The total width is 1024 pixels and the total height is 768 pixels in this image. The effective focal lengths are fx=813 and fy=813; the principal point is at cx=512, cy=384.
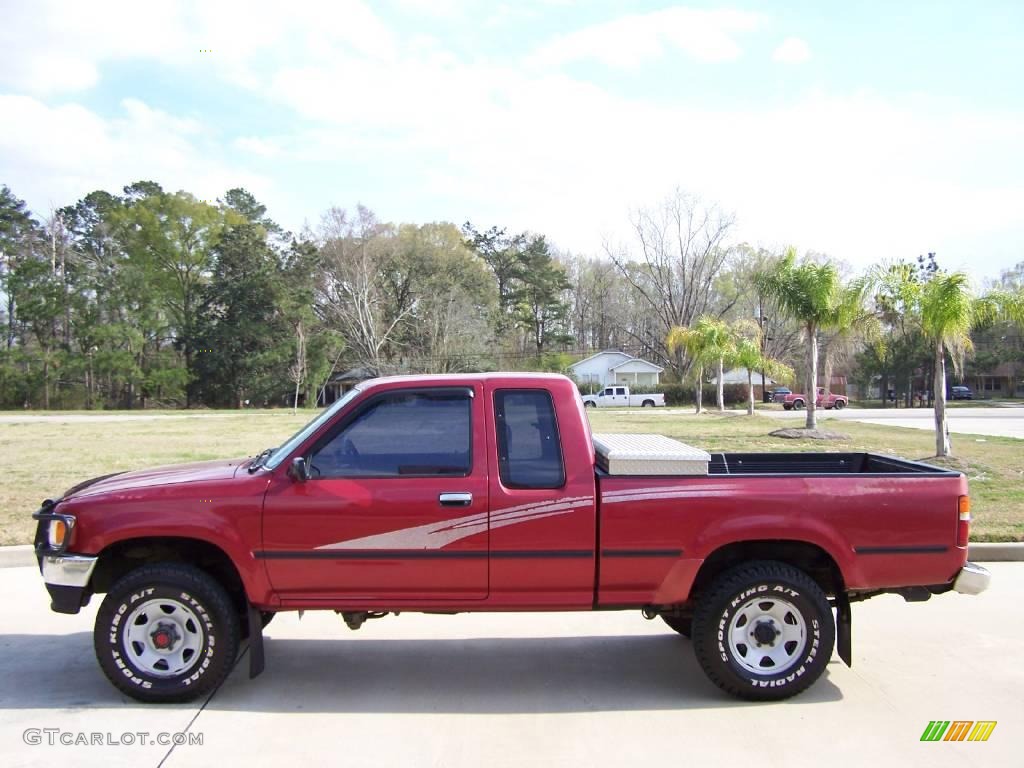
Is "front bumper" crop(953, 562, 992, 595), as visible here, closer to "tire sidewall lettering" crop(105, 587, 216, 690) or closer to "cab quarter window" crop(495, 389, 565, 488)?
"cab quarter window" crop(495, 389, 565, 488)

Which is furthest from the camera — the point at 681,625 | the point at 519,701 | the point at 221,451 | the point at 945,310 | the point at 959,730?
the point at 221,451

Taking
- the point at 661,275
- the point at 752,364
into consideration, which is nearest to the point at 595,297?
the point at 661,275

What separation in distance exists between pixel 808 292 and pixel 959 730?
18.2m

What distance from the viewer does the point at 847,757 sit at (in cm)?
391

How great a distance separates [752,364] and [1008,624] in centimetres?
3474

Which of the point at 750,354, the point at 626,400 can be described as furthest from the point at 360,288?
the point at 750,354

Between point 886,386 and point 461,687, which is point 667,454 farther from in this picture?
point 886,386

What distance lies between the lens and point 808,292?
21094 mm

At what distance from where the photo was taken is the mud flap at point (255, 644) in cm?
458

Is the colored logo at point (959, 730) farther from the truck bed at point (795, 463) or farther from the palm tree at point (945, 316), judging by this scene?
the palm tree at point (945, 316)

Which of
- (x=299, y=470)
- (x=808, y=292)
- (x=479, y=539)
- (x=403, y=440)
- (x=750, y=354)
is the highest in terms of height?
(x=808, y=292)

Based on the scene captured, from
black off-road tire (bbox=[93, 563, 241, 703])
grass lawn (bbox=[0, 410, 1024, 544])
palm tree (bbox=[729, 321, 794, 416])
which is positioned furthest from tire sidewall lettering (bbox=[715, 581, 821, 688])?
palm tree (bbox=[729, 321, 794, 416])

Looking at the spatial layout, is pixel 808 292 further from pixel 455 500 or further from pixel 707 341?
pixel 707 341

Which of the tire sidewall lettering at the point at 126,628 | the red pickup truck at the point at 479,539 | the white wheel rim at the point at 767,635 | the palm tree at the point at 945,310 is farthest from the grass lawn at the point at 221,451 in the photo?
the white wheel rim at the point at 767,635
